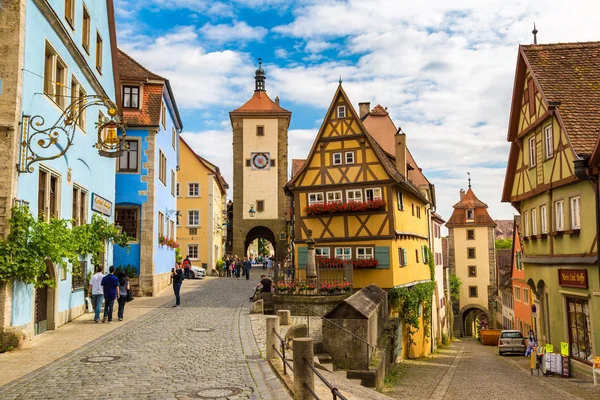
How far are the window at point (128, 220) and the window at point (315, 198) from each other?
320 inches

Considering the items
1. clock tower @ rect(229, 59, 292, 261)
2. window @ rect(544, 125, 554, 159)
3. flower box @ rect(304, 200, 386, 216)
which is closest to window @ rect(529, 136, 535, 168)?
window @ rect(544, 125, 554, 159)

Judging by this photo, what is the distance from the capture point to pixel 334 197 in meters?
27.4

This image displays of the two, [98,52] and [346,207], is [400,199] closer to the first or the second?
[346,207]

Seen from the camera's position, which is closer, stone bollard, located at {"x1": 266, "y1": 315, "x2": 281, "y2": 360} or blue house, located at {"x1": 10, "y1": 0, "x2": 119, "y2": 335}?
stone bollard, located at {"x1": 266, "y1": 315, "x2": 281, "y2": 360}

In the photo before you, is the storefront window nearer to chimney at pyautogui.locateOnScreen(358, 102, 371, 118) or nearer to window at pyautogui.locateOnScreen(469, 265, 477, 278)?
chimney at pyautogui.locateOnScreen(358, 102, 371, 118)

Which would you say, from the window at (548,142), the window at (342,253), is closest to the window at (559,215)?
the window at (548,142)

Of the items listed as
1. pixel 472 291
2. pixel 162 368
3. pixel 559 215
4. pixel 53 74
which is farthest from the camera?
pixel 472 291

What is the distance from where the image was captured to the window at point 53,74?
14203mm

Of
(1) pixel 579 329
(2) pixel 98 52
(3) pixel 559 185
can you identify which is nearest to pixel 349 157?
(3) pixel 559 185

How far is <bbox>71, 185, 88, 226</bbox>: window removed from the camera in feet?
57.4

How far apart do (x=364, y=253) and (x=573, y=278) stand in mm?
10035

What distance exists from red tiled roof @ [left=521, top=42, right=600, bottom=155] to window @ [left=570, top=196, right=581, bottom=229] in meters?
1.76

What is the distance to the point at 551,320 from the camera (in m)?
20.5

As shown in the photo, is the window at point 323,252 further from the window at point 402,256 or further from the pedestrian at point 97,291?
the pedestrian at point 97,291
